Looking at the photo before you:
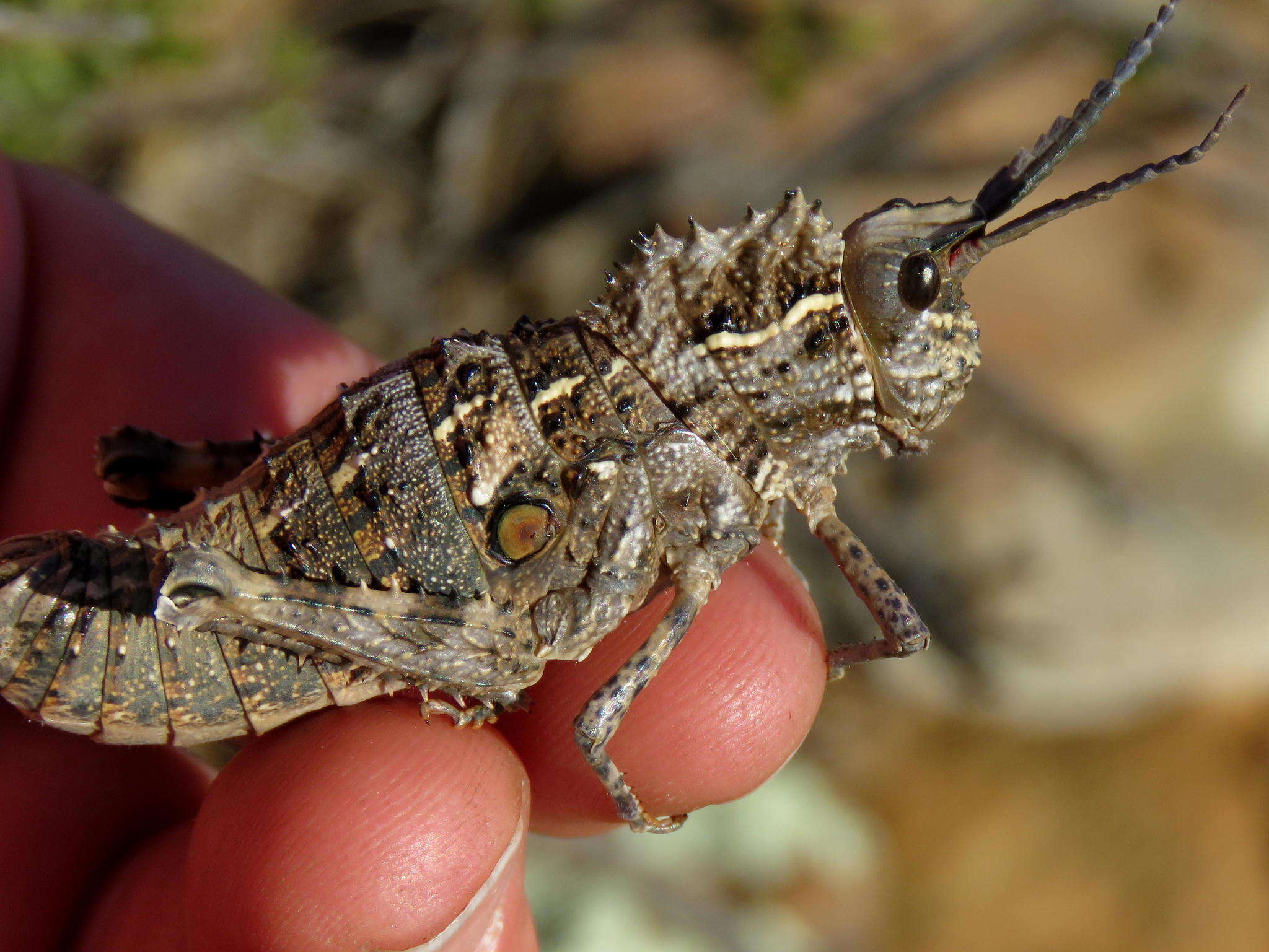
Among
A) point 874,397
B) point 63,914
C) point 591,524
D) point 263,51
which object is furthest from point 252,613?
point 263,51

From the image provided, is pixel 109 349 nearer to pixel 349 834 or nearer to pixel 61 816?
pixel 61 816

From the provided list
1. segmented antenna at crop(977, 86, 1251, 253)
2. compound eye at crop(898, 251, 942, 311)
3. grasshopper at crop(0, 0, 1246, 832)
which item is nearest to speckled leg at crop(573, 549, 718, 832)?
grasshopper at crop(0, 0, 1246, 832)

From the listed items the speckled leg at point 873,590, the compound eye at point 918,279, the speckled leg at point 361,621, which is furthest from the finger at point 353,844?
the compound eye at point 918,279

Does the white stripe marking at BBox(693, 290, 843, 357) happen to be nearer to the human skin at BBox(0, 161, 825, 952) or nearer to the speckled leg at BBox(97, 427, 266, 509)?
the human skin at BBox(0, 161, 825, 952)

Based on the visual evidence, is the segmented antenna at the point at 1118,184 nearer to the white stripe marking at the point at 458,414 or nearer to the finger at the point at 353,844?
the white stripe marking at the point at 458,414

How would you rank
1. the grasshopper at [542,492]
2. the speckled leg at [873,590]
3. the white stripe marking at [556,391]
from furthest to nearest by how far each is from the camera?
the speckled leg at [873,590] < the white stripe marking at [556,391] < the grasshopper at [542,492]

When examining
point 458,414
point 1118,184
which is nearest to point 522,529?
point 458,414
